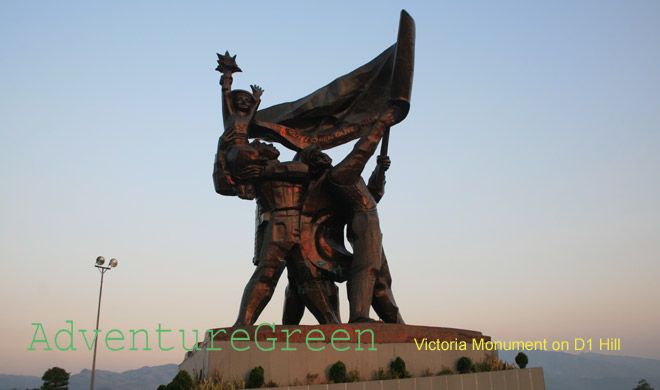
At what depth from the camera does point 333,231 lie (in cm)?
1017

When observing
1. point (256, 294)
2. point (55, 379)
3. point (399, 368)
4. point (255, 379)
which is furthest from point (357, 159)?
point (55, 379)

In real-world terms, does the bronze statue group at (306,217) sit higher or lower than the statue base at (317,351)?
higher

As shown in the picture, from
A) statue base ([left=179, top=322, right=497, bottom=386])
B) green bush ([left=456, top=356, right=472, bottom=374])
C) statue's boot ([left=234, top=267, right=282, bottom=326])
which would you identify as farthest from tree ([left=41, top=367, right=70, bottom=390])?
green bush ([left=456, top=356, right=472, bottom=374])

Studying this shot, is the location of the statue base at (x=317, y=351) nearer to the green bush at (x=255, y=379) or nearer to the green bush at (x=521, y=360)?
the green bush at (x=255, y=379)

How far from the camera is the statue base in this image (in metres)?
7.41

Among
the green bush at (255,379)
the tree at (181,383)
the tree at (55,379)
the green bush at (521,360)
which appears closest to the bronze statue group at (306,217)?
the green bush at (255,379)

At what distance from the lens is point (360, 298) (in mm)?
8984

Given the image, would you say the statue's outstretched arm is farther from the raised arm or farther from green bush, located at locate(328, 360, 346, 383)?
green bush, located at locate(328, 360, 346, 383)

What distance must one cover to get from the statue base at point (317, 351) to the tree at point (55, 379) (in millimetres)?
18735

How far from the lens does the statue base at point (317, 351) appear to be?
292 inches

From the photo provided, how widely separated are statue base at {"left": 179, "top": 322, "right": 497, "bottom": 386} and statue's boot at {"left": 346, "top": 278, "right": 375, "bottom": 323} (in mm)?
413

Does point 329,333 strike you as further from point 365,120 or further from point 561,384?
point 561,384

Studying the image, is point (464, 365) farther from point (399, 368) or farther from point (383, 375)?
point (383, 375)

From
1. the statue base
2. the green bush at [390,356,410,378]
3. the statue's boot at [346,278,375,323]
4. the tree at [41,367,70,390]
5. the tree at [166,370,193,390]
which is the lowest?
the tree at [41,367,70,390]
